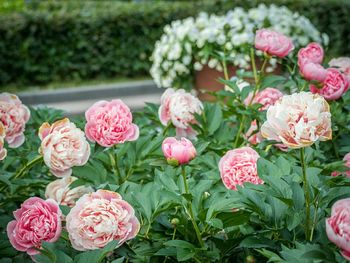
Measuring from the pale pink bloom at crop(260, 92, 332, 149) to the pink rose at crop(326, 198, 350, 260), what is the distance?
210mm

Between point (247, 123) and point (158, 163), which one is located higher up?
point (158, 163)

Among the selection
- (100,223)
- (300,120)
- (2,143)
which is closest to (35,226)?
(100,223)

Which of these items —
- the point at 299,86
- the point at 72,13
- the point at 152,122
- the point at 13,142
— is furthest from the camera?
the point at 72,13

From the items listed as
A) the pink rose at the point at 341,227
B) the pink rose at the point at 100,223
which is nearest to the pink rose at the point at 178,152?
the pink rose at the point at 100,223

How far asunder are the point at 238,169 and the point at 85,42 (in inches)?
293

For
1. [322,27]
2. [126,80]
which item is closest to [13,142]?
[126,80]

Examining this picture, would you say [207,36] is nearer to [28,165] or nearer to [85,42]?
[28,165]

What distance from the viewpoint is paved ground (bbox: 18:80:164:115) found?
8188 millimetres

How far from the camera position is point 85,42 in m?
8.91

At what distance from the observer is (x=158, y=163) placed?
1563mm

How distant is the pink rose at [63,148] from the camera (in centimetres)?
166

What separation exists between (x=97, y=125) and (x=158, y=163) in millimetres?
257

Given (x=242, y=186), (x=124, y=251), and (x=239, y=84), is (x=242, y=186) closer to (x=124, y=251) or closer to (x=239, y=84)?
(x=124, y=251)

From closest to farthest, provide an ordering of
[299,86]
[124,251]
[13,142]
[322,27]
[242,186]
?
[124,251] → [242,186] → [13,142] → [299,86] → [322,27]
